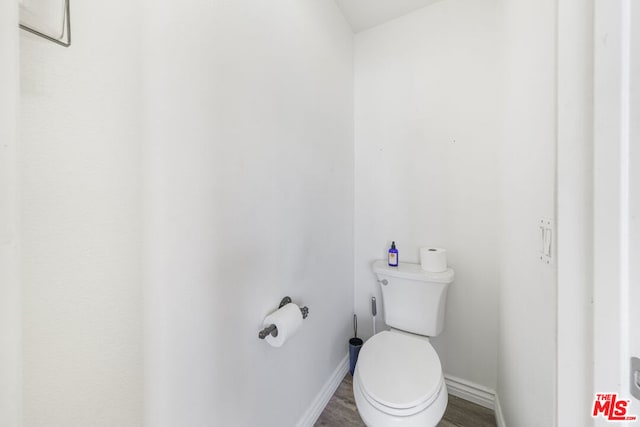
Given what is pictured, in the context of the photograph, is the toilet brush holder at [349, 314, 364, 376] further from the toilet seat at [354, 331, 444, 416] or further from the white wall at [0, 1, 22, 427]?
the white wall at [0, 1, 22, 427]

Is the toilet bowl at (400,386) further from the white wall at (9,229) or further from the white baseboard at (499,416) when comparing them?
the white wall at (9,229)

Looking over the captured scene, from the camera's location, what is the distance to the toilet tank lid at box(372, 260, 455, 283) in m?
1.31

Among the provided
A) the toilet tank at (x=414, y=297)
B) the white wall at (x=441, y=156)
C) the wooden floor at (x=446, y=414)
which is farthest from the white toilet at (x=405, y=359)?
the wooden floor at (x=446, y=414)

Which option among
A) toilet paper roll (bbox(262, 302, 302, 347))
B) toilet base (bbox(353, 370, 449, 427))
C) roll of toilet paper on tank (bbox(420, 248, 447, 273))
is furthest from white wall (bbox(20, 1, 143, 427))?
roll of toilet paper on tank (bbox(420, 248, 447, 273))

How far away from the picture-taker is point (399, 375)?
1.03 meters

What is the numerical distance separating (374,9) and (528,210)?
1451mm

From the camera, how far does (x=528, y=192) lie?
0.88m

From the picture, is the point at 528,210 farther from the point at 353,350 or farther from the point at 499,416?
the point at 353,350

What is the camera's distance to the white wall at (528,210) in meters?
0.70

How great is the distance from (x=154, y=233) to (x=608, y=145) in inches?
40.0

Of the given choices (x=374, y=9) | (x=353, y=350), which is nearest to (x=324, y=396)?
(x=353, y=350)

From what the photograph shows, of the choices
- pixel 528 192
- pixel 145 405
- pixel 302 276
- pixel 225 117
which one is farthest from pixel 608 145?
pixel 145 405

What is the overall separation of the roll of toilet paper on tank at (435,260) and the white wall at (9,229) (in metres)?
1.46

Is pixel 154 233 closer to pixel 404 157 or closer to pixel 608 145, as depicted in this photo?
pixel 608 145
